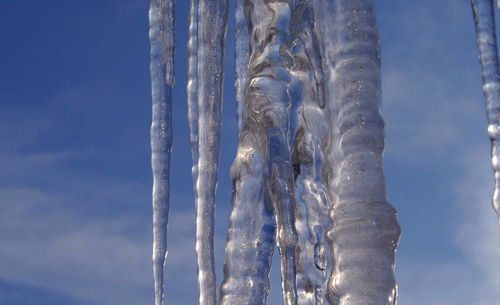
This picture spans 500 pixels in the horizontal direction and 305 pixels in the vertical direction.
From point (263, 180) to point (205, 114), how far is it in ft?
3.79

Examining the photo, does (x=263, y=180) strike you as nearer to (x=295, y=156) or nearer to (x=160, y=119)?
(x=295, y=156)

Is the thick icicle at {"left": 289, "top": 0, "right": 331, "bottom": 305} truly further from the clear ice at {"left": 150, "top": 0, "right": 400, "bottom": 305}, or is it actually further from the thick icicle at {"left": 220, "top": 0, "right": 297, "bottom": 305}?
the thick icicle at {"left": 220, "top": 0, "right": 297, "bottom": 305}

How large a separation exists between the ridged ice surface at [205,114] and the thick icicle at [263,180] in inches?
30.8

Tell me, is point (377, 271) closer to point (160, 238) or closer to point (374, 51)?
point (374, 51)

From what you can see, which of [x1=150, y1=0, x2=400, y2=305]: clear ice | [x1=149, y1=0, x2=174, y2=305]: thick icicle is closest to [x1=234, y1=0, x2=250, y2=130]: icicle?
[x1=150, y1=0, x2=400, y2=305]: clear ice

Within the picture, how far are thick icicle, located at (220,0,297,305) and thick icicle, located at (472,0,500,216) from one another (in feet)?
3.33

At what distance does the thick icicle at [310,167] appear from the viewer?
3623 millimetres

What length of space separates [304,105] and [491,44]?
102 cm

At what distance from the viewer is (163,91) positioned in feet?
14.9

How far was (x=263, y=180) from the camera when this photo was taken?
10.3 ft

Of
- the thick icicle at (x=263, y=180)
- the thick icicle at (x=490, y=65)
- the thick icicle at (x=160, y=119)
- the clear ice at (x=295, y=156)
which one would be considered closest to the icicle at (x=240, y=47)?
the clear ice at (x=295, y=156)

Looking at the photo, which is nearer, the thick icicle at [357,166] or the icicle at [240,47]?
the thick icicle at [357,166]

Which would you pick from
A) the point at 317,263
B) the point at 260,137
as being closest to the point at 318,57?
the point at 260,137

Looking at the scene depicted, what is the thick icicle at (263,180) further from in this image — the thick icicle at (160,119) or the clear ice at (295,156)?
the thick icicle at (160,119)
